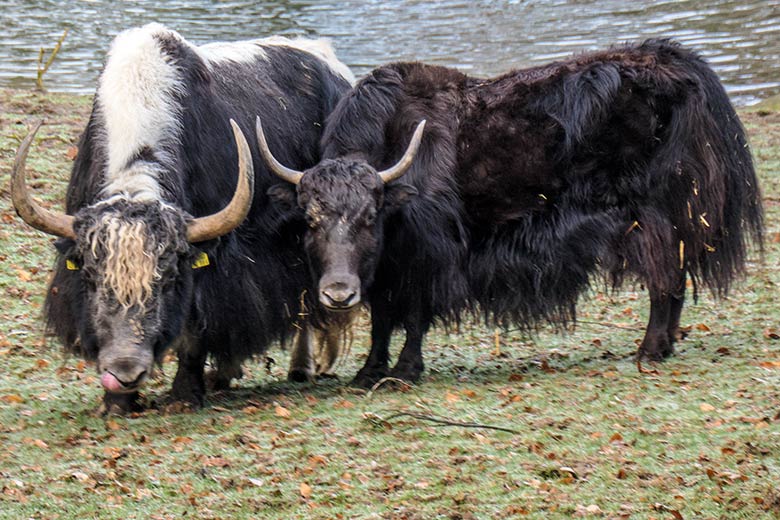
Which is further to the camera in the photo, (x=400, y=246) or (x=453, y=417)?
(x=400, y=246)

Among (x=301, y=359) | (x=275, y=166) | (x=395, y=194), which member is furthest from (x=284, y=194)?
(x=301, y=359)

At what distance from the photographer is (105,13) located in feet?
70.1

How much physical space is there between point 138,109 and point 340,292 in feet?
4.15

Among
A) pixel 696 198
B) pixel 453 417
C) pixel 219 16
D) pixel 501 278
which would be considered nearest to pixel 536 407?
pixel 453 417

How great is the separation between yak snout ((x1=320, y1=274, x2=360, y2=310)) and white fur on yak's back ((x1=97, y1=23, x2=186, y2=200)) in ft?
2.80

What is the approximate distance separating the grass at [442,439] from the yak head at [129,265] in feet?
1.27

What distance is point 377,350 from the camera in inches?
260

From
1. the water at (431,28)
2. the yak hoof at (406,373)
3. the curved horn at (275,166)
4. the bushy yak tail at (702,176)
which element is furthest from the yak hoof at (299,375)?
the water at (431,28)

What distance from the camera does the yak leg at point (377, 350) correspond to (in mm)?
6559

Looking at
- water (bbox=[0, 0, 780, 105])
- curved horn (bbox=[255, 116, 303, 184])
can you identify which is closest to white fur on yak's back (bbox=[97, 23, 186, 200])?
curved horn (bbox=[255, 116, 303, 184])

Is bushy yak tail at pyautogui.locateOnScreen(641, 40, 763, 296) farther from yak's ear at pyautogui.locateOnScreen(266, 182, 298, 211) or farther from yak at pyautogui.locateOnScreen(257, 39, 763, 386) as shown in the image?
yak's ear at pyautogui.locateOnScreen(266, 182, 298, 211)

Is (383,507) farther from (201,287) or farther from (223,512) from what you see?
(201,287)

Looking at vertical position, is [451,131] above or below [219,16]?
above

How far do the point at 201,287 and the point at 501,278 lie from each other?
5.13 ft
